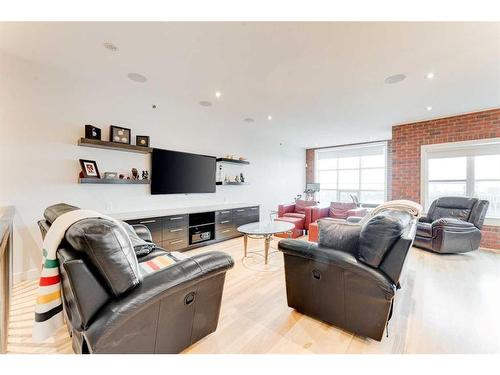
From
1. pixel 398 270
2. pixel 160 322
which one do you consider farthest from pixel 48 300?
pixel 398 270

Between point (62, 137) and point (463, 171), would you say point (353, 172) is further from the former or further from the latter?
point (62, 137)

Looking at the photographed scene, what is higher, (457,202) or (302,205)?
(457,202)

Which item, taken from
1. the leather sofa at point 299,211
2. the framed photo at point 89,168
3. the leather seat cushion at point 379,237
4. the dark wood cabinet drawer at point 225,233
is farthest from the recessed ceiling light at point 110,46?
the leather sofa at point 299,211

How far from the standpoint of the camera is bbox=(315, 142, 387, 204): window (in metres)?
6.89

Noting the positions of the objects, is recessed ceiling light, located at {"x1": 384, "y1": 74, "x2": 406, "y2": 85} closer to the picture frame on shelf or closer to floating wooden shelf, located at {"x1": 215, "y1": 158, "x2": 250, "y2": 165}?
floating wooden shelf, located at {"x1": 215, "y1": 158, "x2": 250, "y2": 165}

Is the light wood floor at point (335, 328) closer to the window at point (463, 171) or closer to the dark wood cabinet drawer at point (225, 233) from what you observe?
the dark wood cabinet drawer at point (225, 233)

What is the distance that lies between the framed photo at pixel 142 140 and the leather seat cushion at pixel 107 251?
2.61 m

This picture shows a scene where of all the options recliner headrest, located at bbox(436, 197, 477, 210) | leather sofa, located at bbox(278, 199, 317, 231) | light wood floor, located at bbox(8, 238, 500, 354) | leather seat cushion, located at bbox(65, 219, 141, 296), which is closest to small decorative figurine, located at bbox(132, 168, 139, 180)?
light wood floor, located at bbox(8, 238, 500, 354)

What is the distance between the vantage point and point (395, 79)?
2.92m

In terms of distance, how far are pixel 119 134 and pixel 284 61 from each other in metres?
2.59

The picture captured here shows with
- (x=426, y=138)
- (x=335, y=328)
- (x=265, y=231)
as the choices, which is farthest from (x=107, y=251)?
(x=426, y=138)

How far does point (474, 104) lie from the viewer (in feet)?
12.5

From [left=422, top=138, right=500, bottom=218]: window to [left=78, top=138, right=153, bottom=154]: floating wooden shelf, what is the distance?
5.68 metres

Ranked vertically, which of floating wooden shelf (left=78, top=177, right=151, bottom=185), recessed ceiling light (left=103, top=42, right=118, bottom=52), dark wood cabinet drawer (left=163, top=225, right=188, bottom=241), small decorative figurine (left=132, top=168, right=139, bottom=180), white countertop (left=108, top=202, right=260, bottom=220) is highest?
recessed ceiling light (left=103, top=42, right=118, bottom=52)
